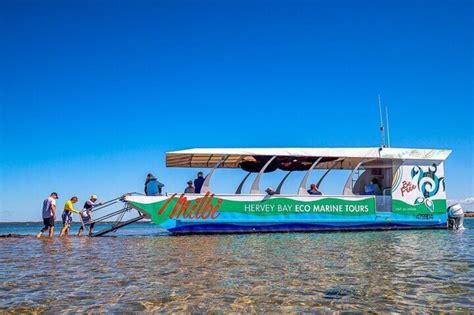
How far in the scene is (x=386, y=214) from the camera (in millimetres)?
18672

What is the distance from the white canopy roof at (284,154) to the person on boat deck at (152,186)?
1.24m

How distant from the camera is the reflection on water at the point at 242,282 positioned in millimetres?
4459

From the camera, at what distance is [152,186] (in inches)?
664

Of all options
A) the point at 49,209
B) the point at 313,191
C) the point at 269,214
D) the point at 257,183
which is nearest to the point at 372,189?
the point at 313,191

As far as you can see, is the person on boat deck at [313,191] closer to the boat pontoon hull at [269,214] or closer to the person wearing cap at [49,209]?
the boat pontoon hull at [269,214]

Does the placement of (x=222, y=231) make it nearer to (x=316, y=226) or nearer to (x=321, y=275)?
(x=316, y=226)

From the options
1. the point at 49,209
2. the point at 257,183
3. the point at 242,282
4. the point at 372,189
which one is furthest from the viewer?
the point at 372,189

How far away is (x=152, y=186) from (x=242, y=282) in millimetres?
11739

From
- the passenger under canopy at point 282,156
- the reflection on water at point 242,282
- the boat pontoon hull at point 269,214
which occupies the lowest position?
the reflection on water at point 242,282

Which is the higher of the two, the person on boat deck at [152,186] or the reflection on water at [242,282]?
the person on boat deck at [152,186]

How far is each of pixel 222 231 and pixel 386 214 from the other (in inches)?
279

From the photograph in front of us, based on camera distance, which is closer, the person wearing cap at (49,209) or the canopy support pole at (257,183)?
the person wearing cap at (49,209)

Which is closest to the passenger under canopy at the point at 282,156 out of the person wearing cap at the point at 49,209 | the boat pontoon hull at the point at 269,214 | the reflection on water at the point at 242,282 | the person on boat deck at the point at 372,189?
the person on boat deck at the point at 372,189

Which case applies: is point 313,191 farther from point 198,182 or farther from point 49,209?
point 49,209
